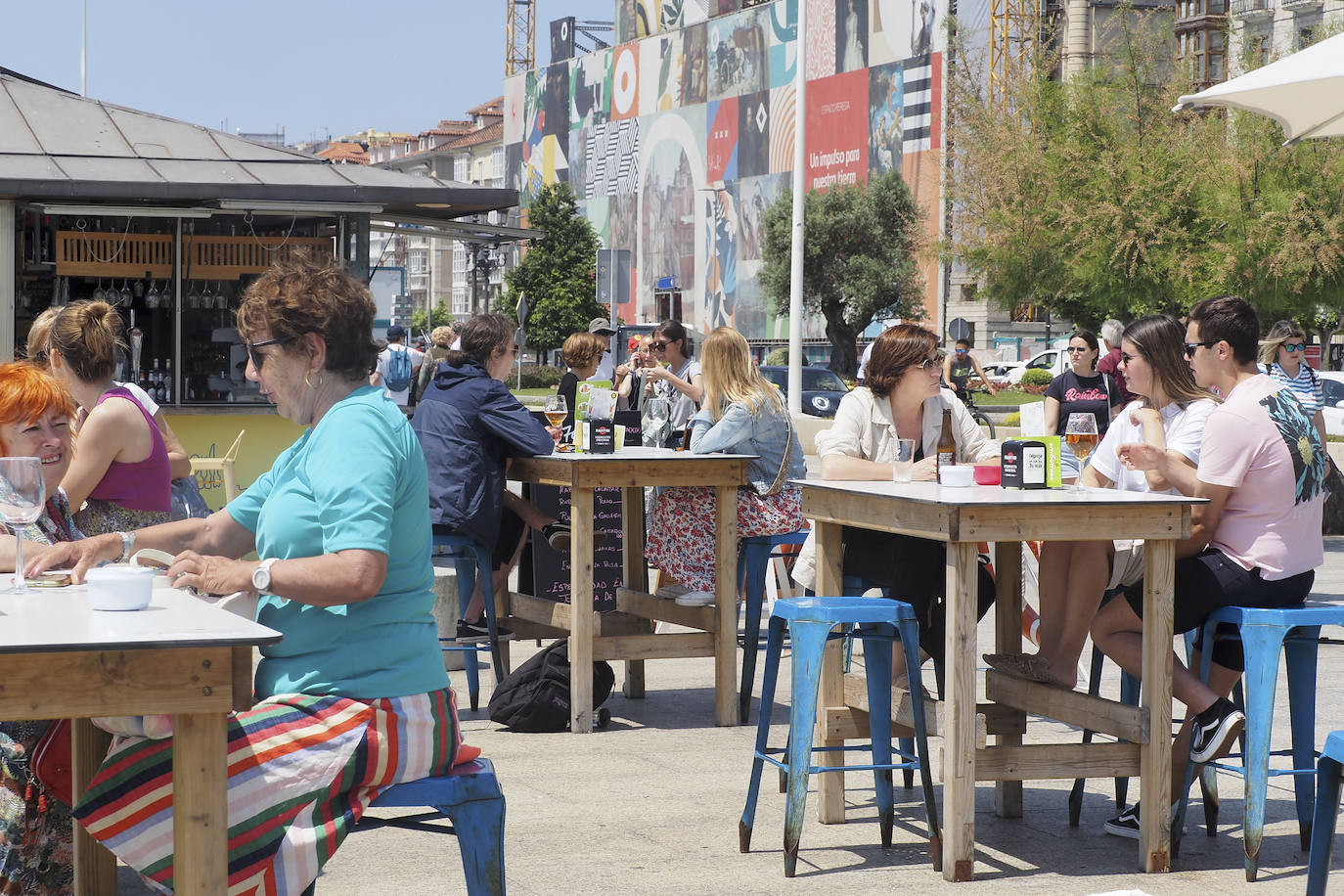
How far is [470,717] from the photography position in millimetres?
6715

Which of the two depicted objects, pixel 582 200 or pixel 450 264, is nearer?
pixel 582 200

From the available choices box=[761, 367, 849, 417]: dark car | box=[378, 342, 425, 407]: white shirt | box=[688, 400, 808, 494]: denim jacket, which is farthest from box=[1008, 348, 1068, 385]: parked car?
box=[688, 400, 808, 494]: denim jacket

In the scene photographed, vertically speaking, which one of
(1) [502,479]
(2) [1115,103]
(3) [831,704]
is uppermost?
(2) [1115,103]

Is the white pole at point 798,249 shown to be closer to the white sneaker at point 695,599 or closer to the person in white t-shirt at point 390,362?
the person in white t-shirt at point 390,362

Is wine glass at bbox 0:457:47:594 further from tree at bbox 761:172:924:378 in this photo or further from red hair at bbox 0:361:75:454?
tree at bbox 761:172:924:378

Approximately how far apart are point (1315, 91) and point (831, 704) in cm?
321

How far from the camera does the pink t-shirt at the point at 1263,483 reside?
471 cm

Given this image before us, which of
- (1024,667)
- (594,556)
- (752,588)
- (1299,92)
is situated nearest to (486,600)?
(752,588)

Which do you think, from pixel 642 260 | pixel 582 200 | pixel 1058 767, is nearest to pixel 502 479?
pixel 1058 767

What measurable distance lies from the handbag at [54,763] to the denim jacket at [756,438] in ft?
12.2

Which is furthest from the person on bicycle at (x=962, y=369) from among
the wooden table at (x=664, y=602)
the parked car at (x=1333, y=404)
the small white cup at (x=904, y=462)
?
the small white cup at (x=904, y=462)

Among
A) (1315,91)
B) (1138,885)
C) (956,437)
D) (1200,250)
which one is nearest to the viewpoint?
(1138,885)

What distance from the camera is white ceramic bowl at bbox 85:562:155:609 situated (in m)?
2.85

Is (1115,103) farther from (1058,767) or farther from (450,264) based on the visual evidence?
(450,264)
